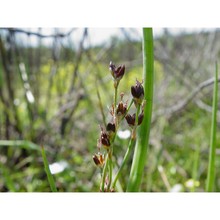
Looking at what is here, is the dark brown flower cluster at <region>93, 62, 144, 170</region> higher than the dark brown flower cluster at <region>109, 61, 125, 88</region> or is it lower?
lower

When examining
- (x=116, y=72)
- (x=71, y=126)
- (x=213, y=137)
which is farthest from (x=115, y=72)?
(x=71, y=126)

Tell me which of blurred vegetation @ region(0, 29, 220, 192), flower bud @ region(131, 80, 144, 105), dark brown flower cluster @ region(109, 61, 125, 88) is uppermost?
dark brown flower cluster @ region(109, 61, 125, 88)

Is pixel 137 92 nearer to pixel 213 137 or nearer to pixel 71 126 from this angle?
pixel 213 137

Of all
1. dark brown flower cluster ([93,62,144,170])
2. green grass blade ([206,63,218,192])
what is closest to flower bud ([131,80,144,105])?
dark brown flower cluster ([93,62,144,170])

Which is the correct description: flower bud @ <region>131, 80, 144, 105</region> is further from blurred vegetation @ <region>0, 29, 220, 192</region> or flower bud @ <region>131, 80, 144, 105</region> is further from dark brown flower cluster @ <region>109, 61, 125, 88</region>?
blurred vegetation @ <region>0, 29, 220, 192</region>

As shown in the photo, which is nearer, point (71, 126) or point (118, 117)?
point (118, 117)

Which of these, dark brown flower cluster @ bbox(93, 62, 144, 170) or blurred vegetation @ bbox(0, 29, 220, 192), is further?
blurred vegetation @ bbox(0, 29, 220, 192)

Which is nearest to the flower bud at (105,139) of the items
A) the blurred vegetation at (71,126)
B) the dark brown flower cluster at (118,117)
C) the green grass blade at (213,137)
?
the dark brown flower cluster at (118,117)

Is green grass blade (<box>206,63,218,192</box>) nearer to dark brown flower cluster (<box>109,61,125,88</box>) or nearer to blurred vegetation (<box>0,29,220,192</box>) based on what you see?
dark brown flower cluster (<box>109,61,125,88</box>)
